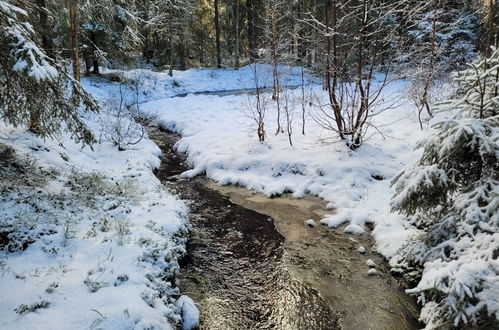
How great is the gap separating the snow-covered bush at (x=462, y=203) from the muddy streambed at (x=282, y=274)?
0.77 m

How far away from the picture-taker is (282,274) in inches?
223

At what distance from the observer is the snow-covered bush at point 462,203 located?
339 centimetres

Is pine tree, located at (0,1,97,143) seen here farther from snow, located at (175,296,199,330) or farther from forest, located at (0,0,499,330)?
snow, located at (175,296,199,330)

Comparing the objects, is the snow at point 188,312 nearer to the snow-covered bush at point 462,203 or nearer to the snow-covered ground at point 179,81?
the snow-covered bush at point 462,203

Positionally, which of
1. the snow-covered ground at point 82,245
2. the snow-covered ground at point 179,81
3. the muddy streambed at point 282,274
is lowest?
the muddy streambed at point 282,274

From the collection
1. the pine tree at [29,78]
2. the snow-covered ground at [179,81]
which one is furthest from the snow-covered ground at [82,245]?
the snow-covered ground at [179,81]

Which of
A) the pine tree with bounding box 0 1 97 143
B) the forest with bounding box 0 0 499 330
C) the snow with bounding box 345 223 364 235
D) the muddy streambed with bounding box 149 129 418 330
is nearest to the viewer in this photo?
the forest with bounding box 0 0 499 330

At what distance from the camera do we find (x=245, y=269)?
19.1 ft

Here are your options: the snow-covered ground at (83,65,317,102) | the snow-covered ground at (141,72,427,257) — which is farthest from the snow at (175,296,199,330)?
the snow-covered ground at (83,65,317,102)

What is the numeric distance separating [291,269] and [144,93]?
1924cm

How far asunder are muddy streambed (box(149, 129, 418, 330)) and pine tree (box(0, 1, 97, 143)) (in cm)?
309

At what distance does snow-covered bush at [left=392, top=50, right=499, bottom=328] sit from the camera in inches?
133

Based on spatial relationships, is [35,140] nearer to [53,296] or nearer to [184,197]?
[184,197]

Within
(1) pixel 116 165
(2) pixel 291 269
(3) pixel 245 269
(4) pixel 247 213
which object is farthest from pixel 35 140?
(2) pixel 291 269
